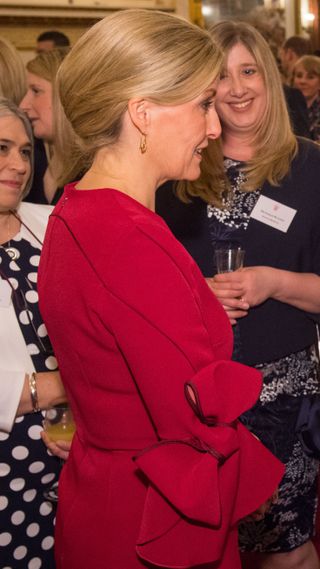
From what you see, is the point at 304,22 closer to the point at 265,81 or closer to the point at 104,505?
the point at 265,81

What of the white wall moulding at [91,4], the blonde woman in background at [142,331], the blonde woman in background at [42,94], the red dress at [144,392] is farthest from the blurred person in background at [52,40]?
the red dress at [144,392]

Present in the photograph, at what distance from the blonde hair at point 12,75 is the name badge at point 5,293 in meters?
1.78

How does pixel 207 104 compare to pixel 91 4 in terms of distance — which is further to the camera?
pixel 91 4

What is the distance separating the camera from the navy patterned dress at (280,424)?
2.41m

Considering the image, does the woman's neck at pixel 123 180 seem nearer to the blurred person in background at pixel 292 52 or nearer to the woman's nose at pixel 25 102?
the woman's nose at pixel 25 102

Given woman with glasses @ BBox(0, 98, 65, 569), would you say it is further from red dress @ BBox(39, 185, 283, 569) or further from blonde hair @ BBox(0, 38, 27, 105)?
blonde hair @ BBox(0, 38, 27, 105)

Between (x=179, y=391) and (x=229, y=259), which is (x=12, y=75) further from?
(x=179, y=391)

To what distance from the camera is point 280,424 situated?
2.41 metres

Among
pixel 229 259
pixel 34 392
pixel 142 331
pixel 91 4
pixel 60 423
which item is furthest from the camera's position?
pixel 91 4

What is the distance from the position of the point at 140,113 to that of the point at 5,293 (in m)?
0.88

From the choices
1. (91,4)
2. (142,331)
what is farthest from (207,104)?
(91,4)

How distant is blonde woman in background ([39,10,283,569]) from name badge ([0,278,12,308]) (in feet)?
2.27

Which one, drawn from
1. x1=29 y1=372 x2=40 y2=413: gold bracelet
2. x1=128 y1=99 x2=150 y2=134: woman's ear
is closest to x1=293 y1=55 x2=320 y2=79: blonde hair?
x1=29 y1=372 x2=40 y2=413: gold bracelet

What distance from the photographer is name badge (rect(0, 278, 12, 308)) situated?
2.21m
